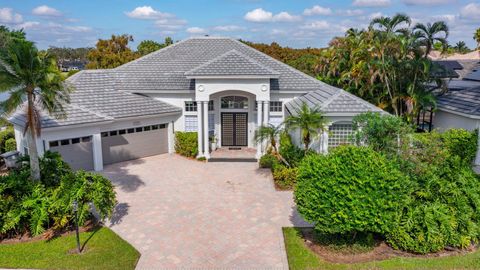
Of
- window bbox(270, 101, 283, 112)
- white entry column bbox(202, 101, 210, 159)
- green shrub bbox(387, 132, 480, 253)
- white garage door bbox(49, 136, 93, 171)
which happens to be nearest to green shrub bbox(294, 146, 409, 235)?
green shrub bbox(387, 132, 480, 253)

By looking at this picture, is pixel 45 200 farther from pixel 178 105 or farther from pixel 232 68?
pixel 178 105

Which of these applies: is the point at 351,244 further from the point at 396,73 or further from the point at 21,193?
the point at 396,73

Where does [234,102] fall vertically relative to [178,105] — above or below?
above

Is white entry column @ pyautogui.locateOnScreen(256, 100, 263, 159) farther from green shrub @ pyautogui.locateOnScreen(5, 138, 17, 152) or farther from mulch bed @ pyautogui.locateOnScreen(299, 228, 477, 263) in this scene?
green shrub @ pyautogui.locateOnScreen(5, 138, 17, 152)

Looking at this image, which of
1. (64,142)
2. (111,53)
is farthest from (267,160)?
(111,53)

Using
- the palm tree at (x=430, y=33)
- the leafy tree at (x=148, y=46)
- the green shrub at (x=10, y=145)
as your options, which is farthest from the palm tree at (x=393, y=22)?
the leafy tree at (x=148, y=46)

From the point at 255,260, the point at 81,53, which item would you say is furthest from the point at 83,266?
Answer: the point at 81,53
